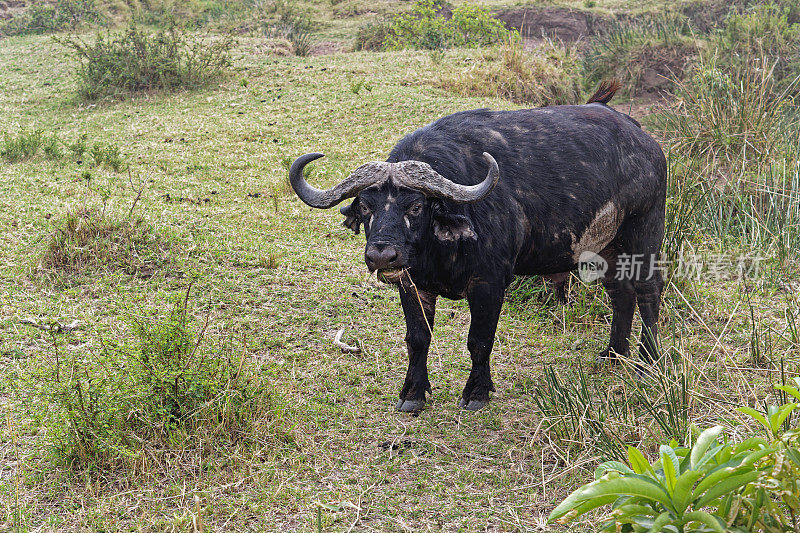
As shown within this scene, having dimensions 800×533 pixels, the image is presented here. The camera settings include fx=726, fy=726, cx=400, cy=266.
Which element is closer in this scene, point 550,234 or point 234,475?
point 234,475

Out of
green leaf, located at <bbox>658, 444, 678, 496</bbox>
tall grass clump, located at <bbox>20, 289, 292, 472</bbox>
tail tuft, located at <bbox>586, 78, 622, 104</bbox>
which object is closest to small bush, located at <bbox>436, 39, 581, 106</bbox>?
tail tuft, located at <bbox>586, 78, 622, 104</bbox>

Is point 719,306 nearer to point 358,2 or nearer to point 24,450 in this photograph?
point 24,450

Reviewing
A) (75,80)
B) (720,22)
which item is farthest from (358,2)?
(75,80)

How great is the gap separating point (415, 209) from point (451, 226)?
0.25 meters

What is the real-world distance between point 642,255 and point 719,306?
3.41ft

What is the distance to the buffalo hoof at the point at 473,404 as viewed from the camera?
188 inches

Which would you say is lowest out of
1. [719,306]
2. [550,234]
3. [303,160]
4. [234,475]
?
[719,306]

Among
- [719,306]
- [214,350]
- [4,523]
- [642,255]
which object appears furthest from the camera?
[719,306]

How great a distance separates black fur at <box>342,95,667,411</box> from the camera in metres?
4.36

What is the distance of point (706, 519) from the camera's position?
1.97 meters

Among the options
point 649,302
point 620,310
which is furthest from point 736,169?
point 620,310

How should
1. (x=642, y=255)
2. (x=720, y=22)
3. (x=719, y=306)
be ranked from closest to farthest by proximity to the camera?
(x=642, y=255), (x=719, y=306), (x=720, y=22)

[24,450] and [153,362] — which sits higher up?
[153,362]

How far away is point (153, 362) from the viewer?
4.12 meters
